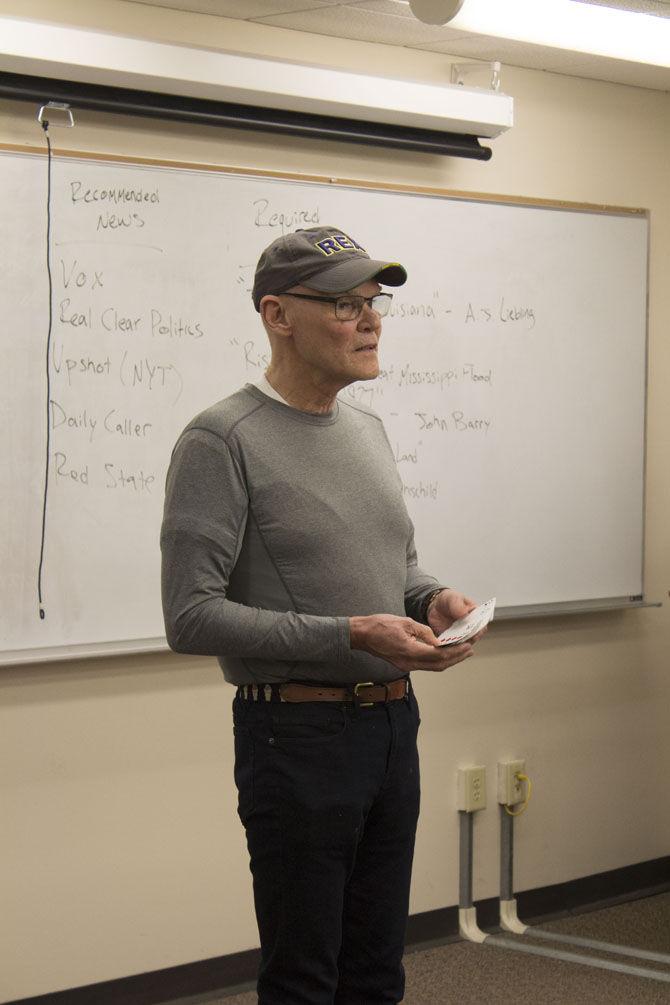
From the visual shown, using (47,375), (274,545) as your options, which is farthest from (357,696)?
(47,375)

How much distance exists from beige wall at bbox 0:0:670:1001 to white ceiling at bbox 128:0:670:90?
0.14ft

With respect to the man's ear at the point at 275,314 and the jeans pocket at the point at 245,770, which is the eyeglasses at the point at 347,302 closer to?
the man's ear at the point at 275,314

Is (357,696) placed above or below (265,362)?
below

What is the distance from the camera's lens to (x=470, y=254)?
10.8 ft

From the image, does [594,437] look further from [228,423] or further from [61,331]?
[228,423]

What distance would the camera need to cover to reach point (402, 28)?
9.78ft

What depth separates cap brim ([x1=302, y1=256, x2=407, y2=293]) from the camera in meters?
1.86

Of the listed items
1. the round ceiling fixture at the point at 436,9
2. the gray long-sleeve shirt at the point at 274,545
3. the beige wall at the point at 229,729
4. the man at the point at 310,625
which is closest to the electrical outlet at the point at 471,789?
the beige wall at the point at 229,729

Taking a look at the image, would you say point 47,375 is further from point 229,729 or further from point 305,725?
point 305,725

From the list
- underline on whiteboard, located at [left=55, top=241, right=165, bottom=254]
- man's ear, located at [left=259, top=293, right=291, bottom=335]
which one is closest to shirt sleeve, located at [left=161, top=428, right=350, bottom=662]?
man's ear, located at [left=259, top=293, right=291, bottom=335]

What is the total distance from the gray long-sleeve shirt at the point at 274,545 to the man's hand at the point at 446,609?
85mm

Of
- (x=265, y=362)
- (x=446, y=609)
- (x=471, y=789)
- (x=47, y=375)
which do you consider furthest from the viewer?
(x=471, y=789)

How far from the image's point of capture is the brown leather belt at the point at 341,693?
1.84 meters

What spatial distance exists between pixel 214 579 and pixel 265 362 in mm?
1280
